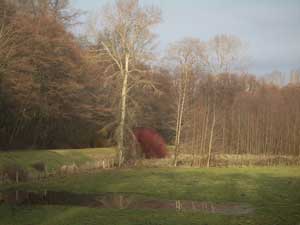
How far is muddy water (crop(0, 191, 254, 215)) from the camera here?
1514cm

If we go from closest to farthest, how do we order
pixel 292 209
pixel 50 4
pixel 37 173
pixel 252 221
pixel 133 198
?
1. pixel 252 221
2. pixel 292 209
3. pixel 133 198
4. pixel 37 173
5. pixel 50 4

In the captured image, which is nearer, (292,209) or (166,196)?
(292,209)

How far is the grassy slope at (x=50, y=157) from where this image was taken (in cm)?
2423

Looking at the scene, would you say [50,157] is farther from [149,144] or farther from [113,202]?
[149,144]

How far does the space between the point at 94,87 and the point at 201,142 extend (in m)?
13.6

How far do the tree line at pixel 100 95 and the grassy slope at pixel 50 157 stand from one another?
304cm

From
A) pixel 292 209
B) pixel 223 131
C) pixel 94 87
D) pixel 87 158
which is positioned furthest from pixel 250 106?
pixel 292 209

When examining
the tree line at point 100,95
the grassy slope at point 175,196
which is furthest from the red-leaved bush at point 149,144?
the grassy slope at point 175,196

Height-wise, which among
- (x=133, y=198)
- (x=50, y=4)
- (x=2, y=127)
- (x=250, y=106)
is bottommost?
(x=133, y=198)

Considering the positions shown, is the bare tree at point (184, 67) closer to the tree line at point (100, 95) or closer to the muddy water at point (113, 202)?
the tree line at point (100, 95)

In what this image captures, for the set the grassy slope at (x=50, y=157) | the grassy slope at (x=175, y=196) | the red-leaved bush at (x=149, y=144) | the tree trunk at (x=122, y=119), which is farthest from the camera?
the red-leaved bush at (x=149, y=144)

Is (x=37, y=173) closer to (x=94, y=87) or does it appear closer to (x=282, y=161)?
(x=94, y=87)

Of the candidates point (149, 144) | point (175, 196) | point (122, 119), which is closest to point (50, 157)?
point (122, 119)

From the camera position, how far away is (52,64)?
32125mm
